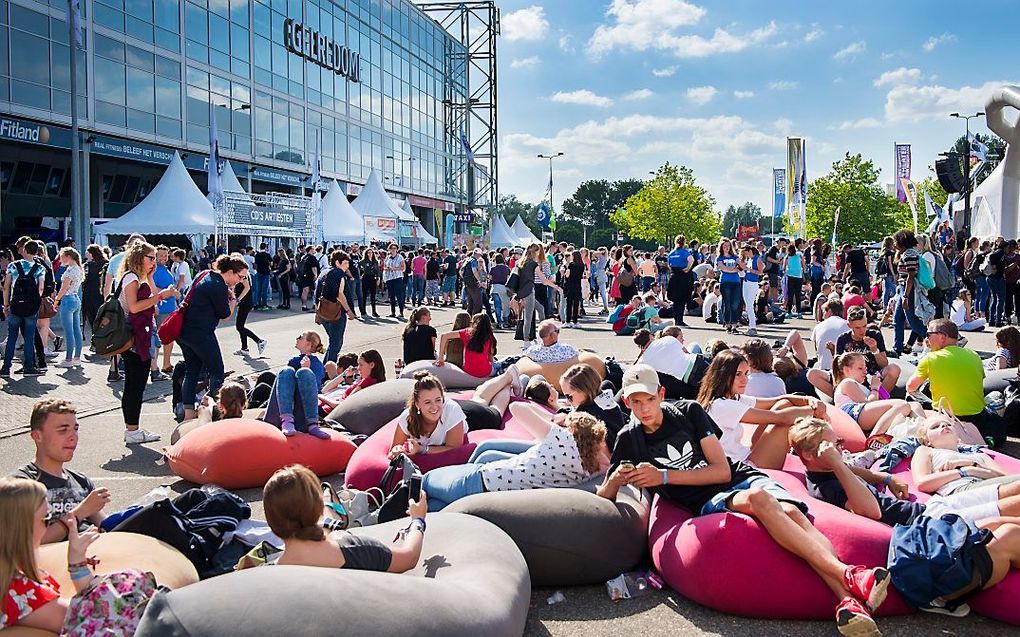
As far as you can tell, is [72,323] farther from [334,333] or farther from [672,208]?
[672,208]

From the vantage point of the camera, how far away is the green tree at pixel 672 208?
68.5m

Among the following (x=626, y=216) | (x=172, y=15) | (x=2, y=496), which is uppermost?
(x=172, y=15)

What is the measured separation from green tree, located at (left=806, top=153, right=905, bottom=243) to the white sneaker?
2278 inches

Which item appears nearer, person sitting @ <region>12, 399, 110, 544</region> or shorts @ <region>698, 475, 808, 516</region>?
shorts @ <region>698, 475, 808, 516</region>

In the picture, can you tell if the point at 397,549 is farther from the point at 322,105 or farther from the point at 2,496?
the point at 322,105

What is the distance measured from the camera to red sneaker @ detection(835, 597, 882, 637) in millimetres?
3875

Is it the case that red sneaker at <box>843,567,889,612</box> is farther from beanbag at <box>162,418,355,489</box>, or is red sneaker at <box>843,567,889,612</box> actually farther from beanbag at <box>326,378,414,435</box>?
beanbag at <box>326,378,414,435</box>

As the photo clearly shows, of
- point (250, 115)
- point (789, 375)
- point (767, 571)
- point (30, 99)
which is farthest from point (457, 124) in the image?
point (767, 571)

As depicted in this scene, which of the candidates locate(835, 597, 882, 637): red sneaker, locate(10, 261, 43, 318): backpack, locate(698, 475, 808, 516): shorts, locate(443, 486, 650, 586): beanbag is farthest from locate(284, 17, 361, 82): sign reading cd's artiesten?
locate(835, 597, 882, 637): red sneaker

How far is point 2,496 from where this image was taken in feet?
10.9

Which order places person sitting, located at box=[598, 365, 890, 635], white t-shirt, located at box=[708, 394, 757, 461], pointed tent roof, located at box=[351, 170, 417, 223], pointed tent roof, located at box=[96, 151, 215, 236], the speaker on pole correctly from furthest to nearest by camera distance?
the speaker on pole
pointed tent roof, located at box=[351, 170, 417, 223]
pointed tent roof, located at box=[96, 151, 215, 236]
white t-shirt, located at box=[708, 394, 757, 461]
person sitting, located at box=[598, 365, 890, 635]

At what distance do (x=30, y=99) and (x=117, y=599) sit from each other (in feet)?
93.5

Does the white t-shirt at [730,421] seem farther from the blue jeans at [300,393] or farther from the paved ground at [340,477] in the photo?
the blue jeans at [300,393]

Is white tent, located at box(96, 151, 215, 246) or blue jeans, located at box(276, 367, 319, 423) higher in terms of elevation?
white tent, located at box(96, 151, 215, 246)
